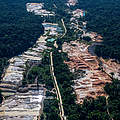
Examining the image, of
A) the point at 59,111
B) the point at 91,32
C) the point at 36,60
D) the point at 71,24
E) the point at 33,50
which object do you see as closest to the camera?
the point at 59,111

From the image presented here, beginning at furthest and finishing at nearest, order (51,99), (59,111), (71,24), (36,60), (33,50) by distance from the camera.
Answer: (71,24), (33,50), (36,60), (51,99), (59,111)

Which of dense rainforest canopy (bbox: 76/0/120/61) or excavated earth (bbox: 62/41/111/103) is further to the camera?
dense rainforest canopy (bbox: 76/0/120/61)

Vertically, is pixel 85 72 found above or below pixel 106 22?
below

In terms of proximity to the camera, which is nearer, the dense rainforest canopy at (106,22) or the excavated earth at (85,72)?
the excavated earth at (85,72)

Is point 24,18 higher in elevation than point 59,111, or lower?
higher

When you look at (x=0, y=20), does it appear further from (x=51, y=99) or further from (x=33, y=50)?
(x=51, y=99)

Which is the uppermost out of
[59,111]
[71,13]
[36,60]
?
[71,13]

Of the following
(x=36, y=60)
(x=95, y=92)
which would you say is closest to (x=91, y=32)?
(x=36, y=60)

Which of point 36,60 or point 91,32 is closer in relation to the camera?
point 36,60

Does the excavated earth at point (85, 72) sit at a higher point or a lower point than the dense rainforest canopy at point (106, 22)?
lower

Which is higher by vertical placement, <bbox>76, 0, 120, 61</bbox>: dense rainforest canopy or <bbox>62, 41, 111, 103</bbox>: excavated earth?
<bbox>76, 0, 120, 61</bbox>: dense rainforest canopy

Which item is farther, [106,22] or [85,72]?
[106,22]
